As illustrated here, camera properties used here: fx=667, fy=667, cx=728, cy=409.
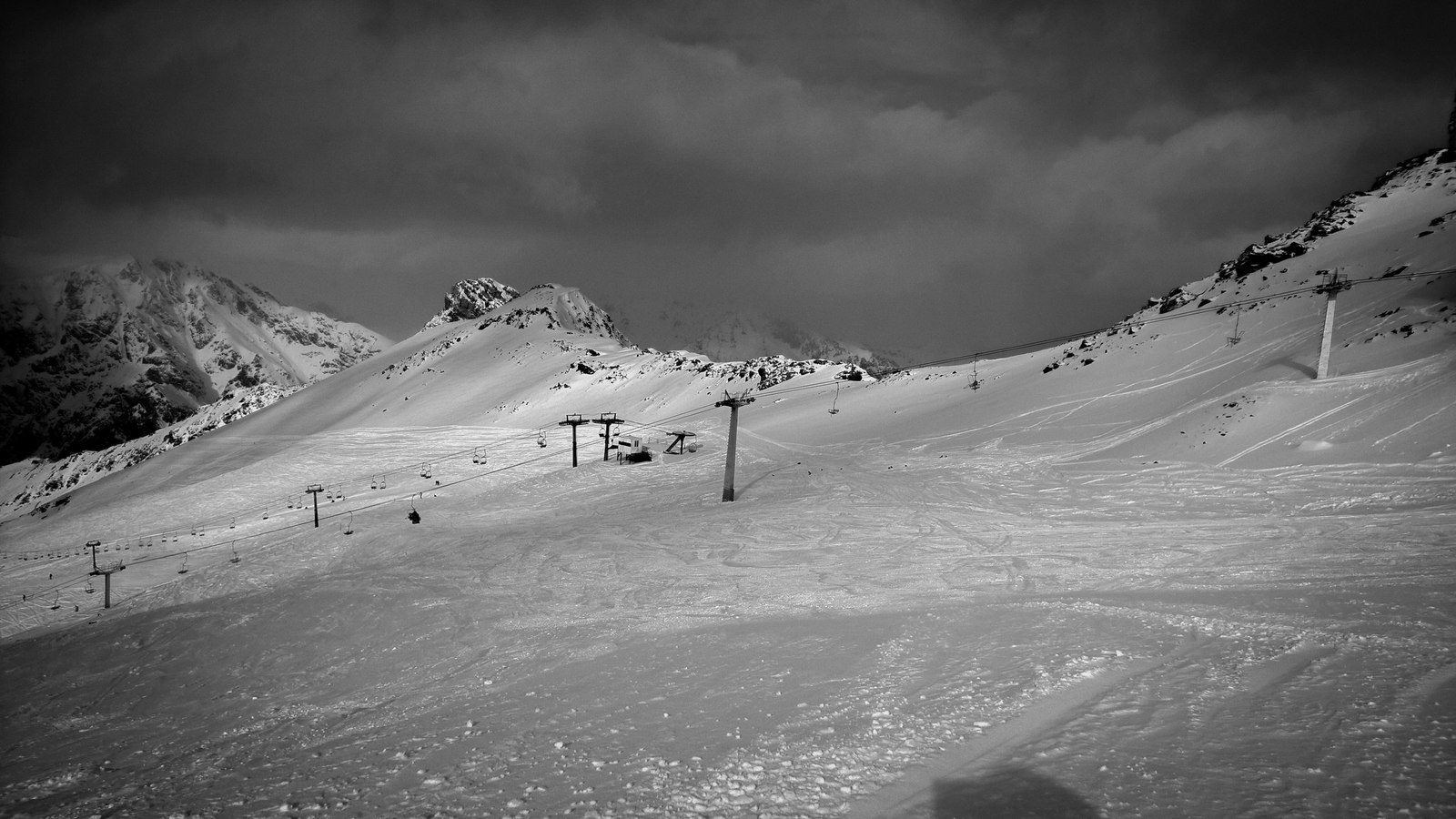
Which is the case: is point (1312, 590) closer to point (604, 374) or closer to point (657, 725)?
point (657, 725)

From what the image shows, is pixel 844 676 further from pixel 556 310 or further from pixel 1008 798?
pixel 556 310

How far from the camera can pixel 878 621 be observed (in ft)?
47.3

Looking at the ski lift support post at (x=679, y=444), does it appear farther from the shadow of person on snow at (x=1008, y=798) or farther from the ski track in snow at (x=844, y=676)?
the shadow of person on snow at (x=1008, y=798)

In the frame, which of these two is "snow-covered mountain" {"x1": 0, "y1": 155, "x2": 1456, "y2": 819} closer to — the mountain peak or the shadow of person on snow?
the shadow of person on snow

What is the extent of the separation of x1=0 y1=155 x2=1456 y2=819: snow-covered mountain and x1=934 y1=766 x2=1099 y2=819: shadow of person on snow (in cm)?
5

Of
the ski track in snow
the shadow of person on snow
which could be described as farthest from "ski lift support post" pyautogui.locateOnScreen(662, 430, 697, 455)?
the shadow of person on snow

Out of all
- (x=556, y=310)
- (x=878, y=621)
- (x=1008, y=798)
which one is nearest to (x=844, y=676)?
(x=878, y=621)

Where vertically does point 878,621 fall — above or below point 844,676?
below

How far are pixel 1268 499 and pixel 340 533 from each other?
43934 millimetres

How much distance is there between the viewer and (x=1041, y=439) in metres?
39.3

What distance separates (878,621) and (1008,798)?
7.50 meters

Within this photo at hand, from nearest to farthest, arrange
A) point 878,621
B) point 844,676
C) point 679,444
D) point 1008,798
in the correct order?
point 1008,798
point 844,676
point 878,621
point 679,444

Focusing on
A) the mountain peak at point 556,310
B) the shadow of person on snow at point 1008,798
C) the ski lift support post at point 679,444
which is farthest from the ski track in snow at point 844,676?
the mountain peak at point 556,310

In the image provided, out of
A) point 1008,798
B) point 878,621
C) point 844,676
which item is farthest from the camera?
point 878,621
